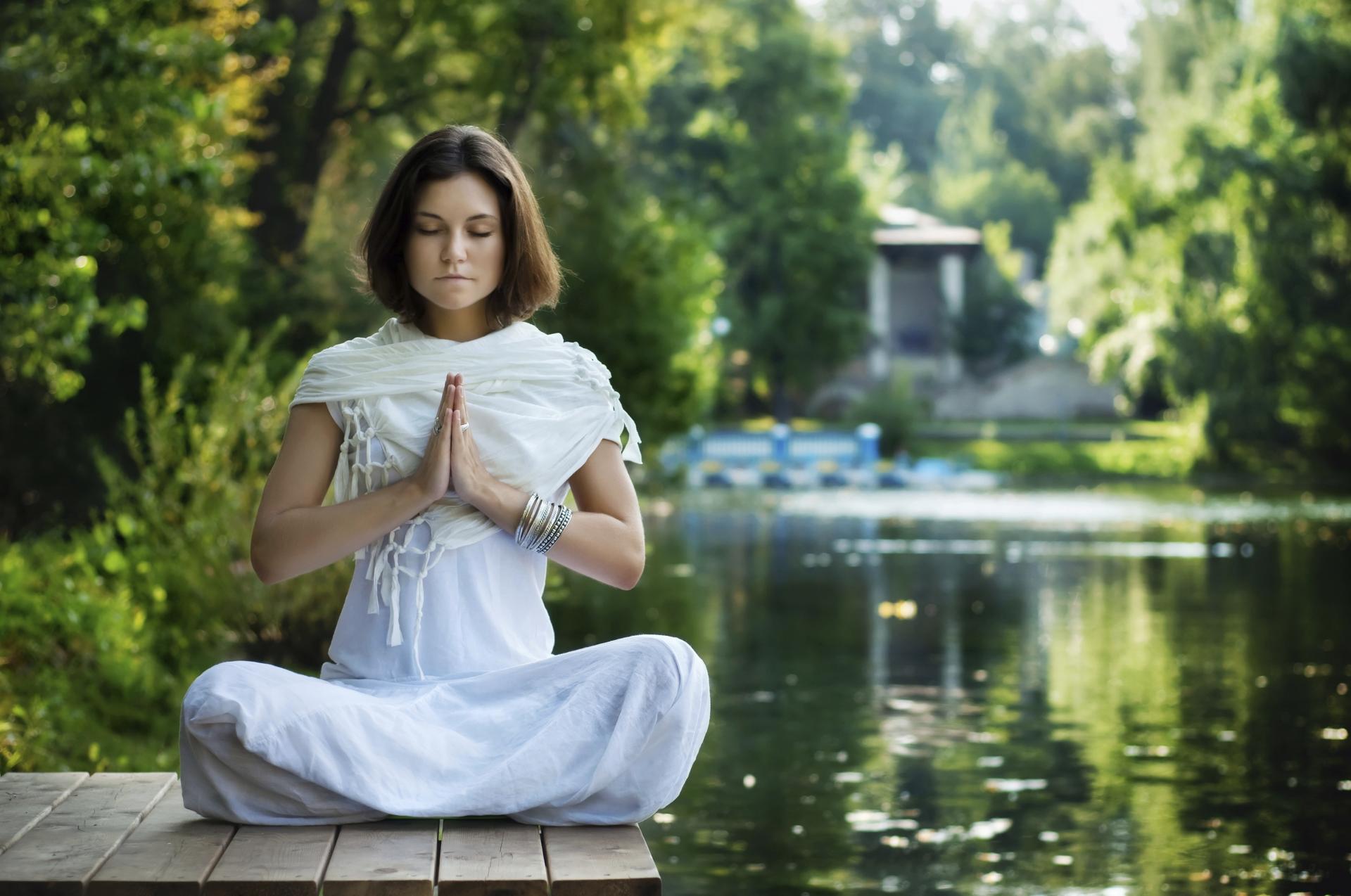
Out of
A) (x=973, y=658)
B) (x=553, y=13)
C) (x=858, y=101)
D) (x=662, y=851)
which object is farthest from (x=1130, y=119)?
(x=662, y=851)

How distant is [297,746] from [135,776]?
0.81 metres

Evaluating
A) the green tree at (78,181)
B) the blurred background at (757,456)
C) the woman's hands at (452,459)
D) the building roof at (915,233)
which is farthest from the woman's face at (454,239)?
the building roof at (915,233)

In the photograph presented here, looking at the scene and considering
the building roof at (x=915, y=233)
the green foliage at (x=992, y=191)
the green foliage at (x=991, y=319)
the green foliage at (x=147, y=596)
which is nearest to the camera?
the green foliage at (x=147, y=596)

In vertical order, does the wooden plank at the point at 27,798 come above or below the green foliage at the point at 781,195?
below

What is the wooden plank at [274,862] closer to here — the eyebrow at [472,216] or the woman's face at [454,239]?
the woman's face at [454,239]

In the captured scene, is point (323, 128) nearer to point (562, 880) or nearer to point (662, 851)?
point (662, 851)

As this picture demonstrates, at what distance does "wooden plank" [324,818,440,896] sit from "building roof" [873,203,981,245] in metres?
55.5

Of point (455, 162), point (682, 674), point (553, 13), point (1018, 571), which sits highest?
point (553, 13)

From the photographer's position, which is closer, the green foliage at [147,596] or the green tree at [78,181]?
the green foliage at [147,596]

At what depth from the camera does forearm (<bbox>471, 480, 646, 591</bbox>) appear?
3.21 m

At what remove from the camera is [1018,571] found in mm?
19344

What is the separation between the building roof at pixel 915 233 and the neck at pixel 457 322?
2170 inches

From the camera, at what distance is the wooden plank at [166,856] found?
277 centimetres

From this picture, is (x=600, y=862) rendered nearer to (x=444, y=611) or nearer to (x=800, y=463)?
(x=444, y=611)
